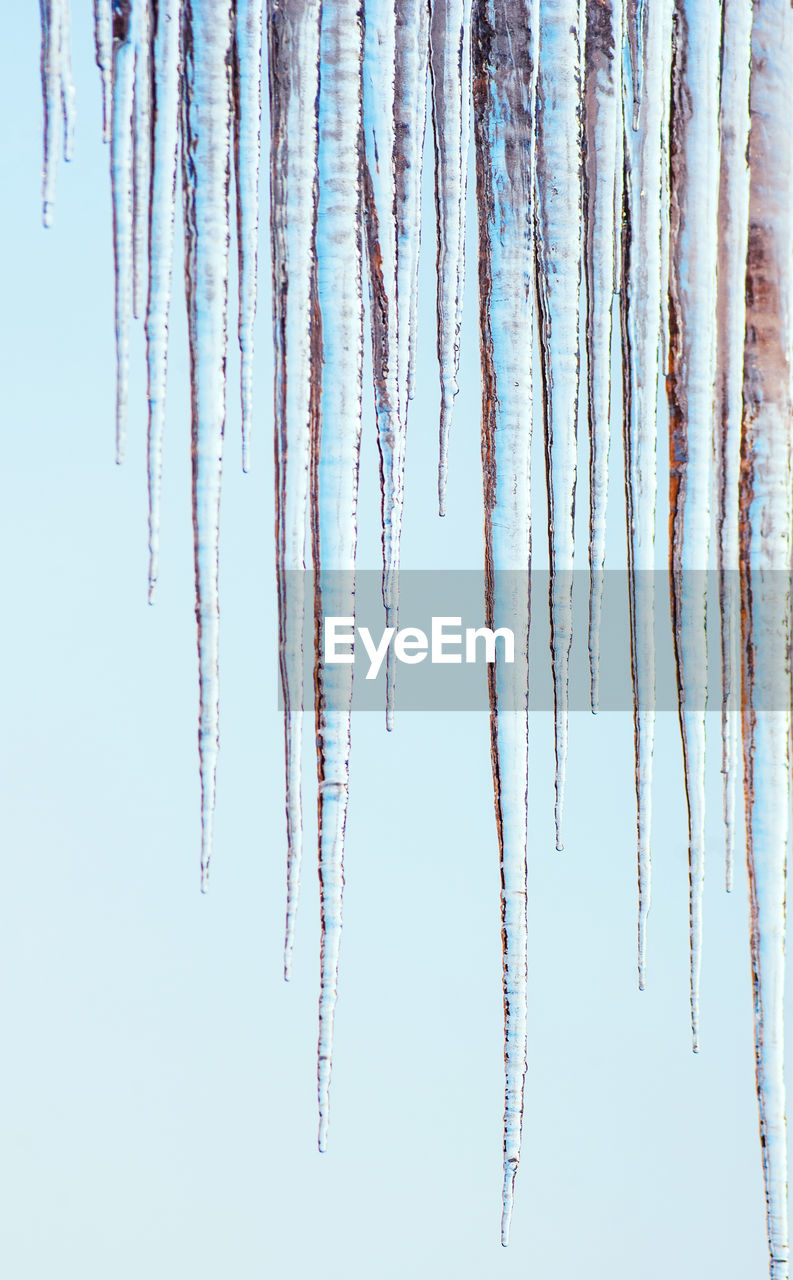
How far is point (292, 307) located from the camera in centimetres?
68

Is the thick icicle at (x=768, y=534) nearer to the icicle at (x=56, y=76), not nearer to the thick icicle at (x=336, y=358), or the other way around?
the thick icicle at (x=336, y=358)

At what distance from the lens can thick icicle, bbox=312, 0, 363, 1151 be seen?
687 millimetres

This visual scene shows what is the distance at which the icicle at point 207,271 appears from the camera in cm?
67

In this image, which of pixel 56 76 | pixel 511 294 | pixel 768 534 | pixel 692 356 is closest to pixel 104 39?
pixel 56 76

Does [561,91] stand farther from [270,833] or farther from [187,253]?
[270,833]

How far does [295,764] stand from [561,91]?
518 mm

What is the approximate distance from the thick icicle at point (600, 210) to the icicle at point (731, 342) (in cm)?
8

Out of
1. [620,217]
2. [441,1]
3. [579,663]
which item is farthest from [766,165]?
[579,663]

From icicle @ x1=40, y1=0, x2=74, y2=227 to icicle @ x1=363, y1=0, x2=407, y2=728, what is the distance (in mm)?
196

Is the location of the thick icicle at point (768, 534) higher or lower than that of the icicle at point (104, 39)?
lower

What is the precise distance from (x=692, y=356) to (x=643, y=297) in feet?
0.19

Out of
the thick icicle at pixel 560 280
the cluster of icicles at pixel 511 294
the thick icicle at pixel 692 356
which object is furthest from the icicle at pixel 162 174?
the thick icicle at pixel 692 356

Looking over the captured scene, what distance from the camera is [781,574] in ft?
2.51

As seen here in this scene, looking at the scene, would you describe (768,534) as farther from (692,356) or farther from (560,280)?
(560,280)
